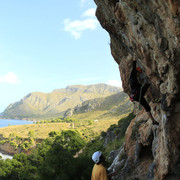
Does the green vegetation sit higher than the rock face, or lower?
lower

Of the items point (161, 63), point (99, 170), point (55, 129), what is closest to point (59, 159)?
point (99, 170)

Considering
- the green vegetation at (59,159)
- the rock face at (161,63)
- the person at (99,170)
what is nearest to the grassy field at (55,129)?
the green vegetation at (59,159)

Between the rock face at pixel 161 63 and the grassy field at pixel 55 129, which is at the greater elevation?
the rock face at pixel 161 63

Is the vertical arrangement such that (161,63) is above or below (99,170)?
above

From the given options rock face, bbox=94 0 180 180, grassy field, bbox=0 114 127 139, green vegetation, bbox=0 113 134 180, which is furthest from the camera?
grassy field, bbox=0 114 127 139

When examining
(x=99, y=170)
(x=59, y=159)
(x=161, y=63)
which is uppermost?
(x=161, y=63)

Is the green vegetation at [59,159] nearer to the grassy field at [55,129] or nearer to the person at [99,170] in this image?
the grassy field at [55,129]

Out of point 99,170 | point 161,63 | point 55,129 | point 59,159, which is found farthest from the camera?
point 55,129

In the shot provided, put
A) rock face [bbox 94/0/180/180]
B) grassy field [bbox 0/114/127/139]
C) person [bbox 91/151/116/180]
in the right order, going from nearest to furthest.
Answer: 1. person [bbox 91/151/116/180]
2. rock face [bbox 94/0/180/180]
3. grassy field [bbox 0/114/127/139]

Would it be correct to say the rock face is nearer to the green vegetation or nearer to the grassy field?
the green vegetation

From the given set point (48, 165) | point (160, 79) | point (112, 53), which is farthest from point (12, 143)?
point (160, 79)

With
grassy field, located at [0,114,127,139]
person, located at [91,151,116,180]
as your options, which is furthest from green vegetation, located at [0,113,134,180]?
person, located at [91,151,116,180]

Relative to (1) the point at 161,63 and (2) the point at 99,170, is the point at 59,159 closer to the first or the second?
(2) the point at 99,170

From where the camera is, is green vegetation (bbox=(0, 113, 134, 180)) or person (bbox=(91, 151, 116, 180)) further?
green vegetation (bbox=(0, 113, 134, 180))
